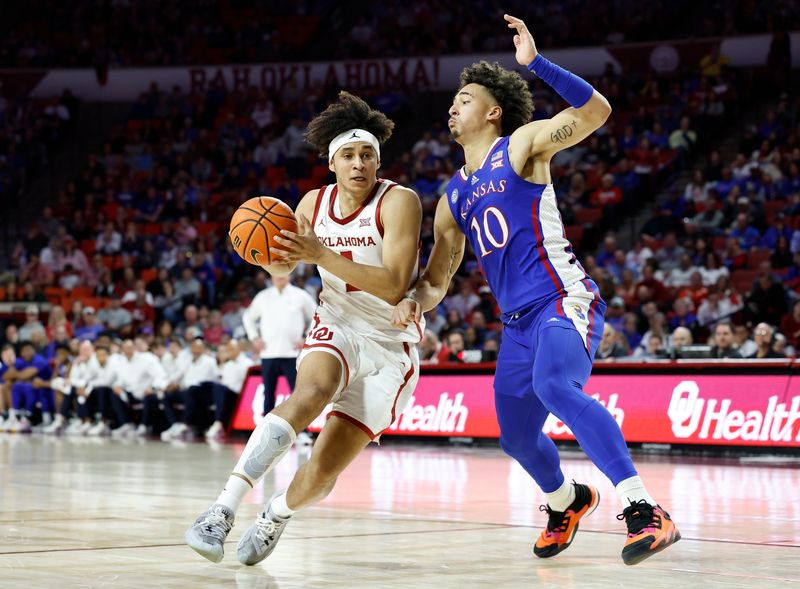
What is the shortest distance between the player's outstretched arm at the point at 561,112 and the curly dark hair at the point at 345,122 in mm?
794

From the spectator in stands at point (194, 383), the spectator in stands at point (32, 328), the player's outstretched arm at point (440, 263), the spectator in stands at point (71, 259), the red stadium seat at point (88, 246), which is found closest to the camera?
the player's outstretched arm at point (440, 263)

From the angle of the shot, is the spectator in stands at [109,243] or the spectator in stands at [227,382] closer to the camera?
the spectator in stands at [227,382]

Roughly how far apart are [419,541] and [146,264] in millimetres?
19282

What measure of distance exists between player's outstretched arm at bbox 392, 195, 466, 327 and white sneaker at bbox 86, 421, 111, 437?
13.3 metres

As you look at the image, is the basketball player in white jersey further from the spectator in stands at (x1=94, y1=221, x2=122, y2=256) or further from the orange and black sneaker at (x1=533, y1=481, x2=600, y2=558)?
the spectator in stands at (x1=94, y1=221, x2=122, y2=256)

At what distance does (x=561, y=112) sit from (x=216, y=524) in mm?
2441

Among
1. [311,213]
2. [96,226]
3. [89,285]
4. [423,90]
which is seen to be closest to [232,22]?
[423,90]

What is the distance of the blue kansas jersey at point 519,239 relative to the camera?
5703 mm

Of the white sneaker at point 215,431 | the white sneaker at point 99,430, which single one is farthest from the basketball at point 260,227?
the white sneaker at point 99,430

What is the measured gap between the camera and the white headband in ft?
19.8

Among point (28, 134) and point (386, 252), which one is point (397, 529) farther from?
point (28, 134)

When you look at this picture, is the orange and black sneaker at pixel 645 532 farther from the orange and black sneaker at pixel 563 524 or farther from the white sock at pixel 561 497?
the white sock at pixel 561 497

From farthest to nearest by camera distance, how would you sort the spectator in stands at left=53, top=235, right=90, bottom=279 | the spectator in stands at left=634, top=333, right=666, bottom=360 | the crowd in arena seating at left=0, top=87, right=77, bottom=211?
the crowd in arena seating at left=0, top=87, right=77, bottom=211, the spectator in stands at left=53, top=235, right=90, bottom=279, the spectator in stands at left=634, top=333, right=666, bottom=360

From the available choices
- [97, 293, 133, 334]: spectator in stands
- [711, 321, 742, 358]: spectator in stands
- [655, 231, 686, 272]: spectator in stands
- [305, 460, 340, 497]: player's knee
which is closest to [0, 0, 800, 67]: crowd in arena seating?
[655, 231, 686, 272]: spectator in stands
